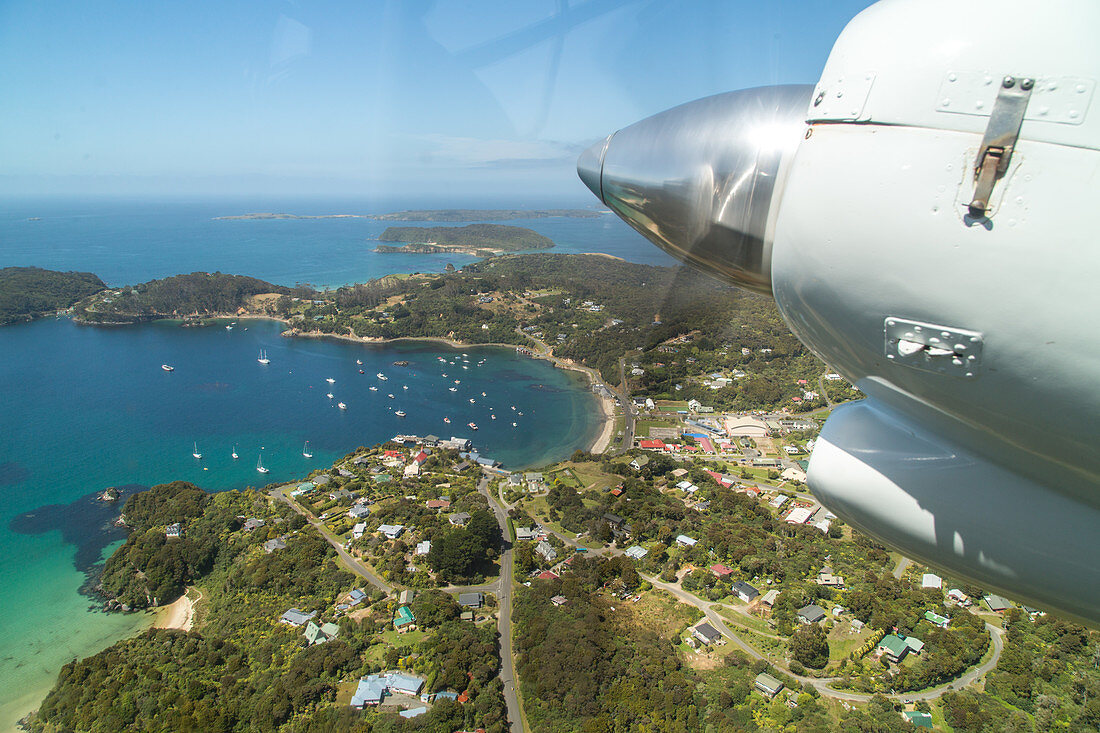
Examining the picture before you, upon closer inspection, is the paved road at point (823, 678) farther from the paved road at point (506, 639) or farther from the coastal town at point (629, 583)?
the paved road at point (506, 639)

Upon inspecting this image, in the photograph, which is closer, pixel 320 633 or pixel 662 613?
pixel 320 633

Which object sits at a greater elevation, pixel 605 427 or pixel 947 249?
pixel 947 249

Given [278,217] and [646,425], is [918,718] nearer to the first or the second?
[646,425]

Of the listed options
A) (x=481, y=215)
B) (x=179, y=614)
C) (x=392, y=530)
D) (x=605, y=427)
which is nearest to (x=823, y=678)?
(x=392, y=530)

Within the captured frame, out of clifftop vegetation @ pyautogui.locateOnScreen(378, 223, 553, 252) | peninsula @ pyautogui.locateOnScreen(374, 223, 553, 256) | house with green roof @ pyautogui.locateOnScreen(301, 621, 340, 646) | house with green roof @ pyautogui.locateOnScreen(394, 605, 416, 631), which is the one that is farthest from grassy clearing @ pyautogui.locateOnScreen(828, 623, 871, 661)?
clifftop vegetation @ pyautogui.locateOnScreen(378, 223, 553, 252)

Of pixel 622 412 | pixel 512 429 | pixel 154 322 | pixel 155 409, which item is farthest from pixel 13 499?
pixel 154 322

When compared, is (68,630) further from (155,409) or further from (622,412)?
(622,412)

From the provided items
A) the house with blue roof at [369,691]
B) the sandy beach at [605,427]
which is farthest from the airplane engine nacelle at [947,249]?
the sandy beach at [605,427]
